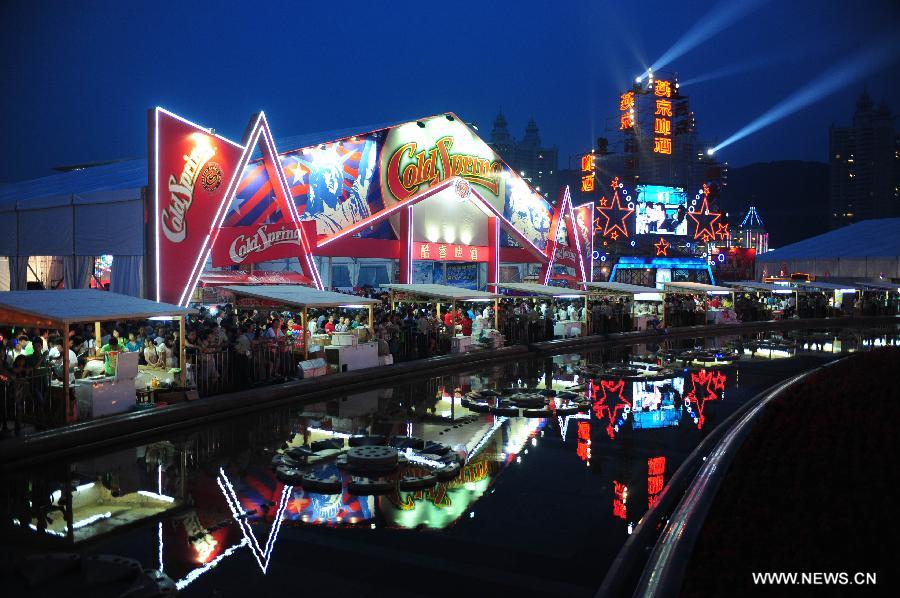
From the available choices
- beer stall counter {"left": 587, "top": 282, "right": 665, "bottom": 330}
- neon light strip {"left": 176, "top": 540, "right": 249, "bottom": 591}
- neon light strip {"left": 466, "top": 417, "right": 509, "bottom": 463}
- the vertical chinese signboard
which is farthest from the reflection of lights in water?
the vertical chinese signboard

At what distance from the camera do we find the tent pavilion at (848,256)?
6506 centimetres

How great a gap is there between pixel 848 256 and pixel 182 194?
64880 mm

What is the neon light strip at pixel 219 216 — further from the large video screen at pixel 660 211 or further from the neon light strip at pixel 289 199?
the large video screen at pixel 660 211

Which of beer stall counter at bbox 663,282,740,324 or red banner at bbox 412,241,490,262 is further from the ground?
red banner at bbox 412,241,490,262

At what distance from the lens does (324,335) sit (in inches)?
863

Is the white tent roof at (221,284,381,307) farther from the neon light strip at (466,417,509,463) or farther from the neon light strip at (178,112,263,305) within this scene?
the neon light strip at (466,417,509,463)

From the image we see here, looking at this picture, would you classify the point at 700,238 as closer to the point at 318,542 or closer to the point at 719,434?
the point at 719,434

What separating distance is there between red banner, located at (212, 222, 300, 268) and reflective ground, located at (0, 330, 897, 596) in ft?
32.1

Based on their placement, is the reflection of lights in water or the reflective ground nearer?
the reflective ground

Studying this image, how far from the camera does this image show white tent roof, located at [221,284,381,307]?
1952 centimetres

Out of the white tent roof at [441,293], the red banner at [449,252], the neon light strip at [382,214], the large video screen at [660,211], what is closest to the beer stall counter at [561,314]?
the white tent roof at [441,293]

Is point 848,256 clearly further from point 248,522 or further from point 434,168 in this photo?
point 248,522

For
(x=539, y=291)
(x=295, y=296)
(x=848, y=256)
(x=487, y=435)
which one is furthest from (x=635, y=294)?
(x=848, y=256)

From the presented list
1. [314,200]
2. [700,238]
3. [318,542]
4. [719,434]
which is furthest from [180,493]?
[700,238]
